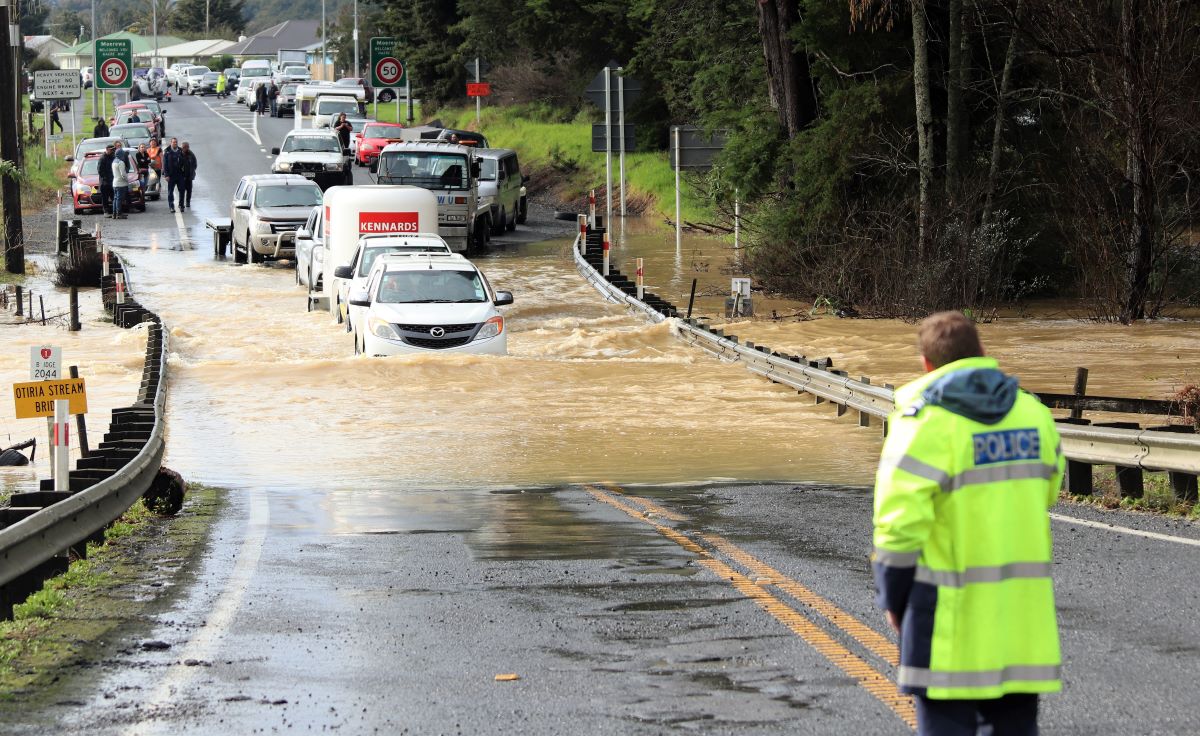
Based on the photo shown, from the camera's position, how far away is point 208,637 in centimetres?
741

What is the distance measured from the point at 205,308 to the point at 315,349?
19.3 ft

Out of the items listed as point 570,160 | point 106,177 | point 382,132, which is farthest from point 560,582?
point 570,160

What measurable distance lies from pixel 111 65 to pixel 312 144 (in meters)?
30.9

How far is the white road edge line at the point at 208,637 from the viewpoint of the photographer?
6.14 m

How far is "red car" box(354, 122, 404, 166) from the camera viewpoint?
54.3m

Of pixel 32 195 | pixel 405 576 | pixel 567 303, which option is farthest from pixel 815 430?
pixel 32 195

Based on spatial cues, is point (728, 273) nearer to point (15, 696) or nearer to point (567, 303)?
point (567, 303)

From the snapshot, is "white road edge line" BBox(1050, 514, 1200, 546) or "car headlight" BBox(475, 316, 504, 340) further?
"car headlight" BBox(475, 316, 504, 340)

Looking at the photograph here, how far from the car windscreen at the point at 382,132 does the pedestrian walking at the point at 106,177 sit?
11999mm

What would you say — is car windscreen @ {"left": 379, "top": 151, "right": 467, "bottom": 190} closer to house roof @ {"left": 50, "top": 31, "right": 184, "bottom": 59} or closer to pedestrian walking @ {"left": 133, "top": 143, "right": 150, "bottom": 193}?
pedestrian walking @ {"left": 133, "top": 143, "right": 150, "bottom": 193}

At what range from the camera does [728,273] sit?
110 feet

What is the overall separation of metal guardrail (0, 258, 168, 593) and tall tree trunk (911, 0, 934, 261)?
53.3ft

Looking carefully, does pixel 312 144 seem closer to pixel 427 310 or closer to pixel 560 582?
pixel 427 310

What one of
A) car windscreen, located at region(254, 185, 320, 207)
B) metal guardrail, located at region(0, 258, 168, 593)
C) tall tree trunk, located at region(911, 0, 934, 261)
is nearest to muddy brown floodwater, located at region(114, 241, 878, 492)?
metal guardrail, located at region(0, 258, 168, 593)
